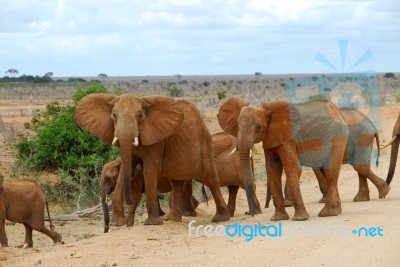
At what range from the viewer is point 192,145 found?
12289 mm

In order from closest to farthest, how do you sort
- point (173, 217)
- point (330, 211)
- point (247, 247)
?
point (247, 247) → point (330, 211) → point (173, 217)

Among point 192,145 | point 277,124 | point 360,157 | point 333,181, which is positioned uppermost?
point 277,124

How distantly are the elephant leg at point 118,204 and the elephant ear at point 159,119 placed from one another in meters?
0.92

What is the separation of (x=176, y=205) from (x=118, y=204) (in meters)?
0.77

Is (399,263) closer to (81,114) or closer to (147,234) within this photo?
(147,234)

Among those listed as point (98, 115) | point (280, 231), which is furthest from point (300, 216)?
point (98, 115)

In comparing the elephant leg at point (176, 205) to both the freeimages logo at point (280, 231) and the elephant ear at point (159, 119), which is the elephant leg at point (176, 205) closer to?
the freeimages logo at point (280, 231)

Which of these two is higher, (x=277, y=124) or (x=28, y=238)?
→ (x=277, y=124)

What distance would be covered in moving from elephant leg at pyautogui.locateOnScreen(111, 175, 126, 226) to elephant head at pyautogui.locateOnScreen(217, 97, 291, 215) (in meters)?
1.56

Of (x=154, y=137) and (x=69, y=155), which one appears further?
(x=69, y=155)

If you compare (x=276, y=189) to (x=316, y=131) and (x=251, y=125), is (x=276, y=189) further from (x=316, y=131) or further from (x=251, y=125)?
(x=251, y=125)

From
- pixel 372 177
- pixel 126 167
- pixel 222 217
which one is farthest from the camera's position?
pixel 372 177

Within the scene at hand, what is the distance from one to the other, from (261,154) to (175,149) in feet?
37.6

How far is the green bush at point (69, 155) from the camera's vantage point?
16.5 meters
